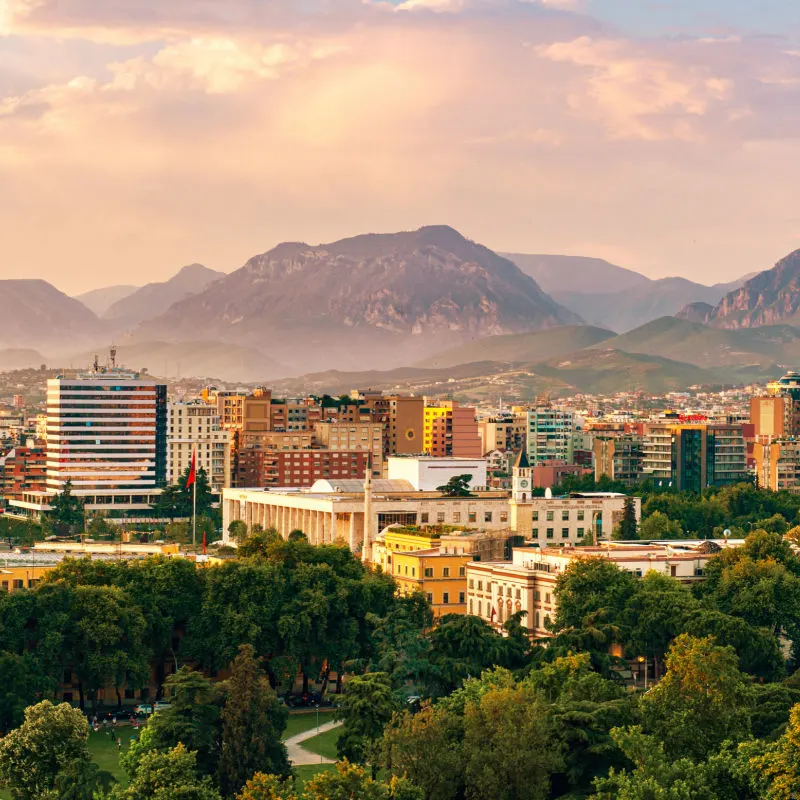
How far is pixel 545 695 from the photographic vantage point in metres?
75.6

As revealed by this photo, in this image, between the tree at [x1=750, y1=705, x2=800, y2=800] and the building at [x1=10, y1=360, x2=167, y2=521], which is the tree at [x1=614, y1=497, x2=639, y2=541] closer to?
the tree at [x1=750, y1=705, x2=800, y2=800]

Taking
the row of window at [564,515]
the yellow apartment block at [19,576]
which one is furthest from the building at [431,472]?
the yellow apartment block at [19,576]

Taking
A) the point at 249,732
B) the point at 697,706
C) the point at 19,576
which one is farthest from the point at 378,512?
the point at 697,706

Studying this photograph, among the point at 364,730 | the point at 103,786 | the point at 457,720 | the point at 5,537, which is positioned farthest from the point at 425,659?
the point at 5,537

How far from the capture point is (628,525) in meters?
130

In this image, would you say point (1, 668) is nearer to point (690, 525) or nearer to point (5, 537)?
point (5, 537)

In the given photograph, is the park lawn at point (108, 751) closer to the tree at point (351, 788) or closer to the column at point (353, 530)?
the tree at point (351, 788)

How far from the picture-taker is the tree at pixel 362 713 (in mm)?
74312

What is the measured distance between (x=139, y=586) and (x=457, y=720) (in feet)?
92.2

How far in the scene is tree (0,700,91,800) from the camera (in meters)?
67.3

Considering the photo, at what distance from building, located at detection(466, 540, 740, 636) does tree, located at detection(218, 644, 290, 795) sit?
23356 millimetres

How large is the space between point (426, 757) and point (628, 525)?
65533mm

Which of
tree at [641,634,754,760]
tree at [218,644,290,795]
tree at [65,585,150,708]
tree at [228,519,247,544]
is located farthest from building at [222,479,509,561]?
tree at [641,634,754,760]

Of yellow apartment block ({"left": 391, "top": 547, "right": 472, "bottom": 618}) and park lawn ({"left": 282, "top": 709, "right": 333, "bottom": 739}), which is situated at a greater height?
yellow apartment block ({"left": 391, "top": 547, "right": 472, "bottom": 618})
